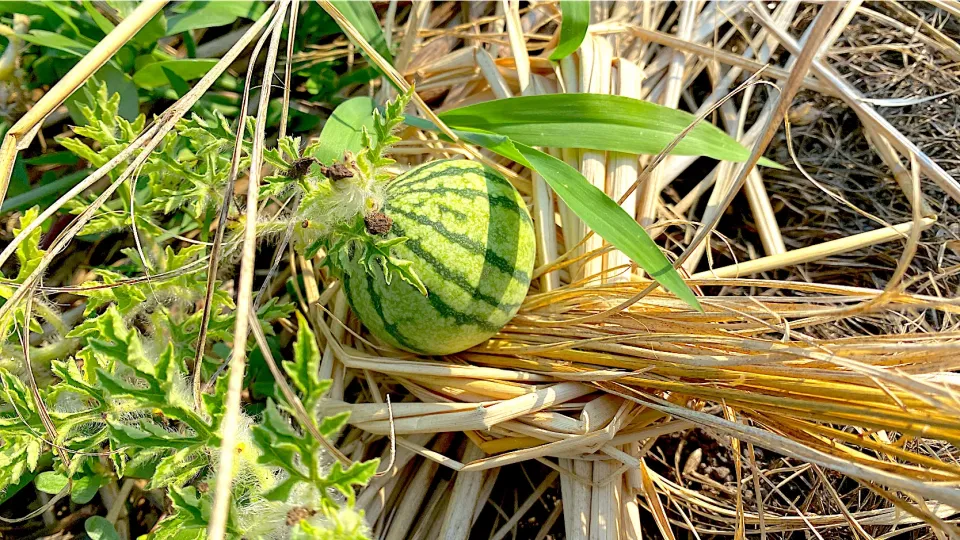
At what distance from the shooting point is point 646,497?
2221 millimetres

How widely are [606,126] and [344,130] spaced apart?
0.88 m

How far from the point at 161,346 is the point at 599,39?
191cm

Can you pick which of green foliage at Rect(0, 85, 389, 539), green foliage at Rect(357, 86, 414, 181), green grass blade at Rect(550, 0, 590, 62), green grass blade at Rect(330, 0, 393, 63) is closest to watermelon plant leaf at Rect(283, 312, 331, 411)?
green foliage at Rect(0, 85, 389, 539)

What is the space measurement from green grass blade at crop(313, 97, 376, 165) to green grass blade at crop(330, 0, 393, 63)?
0.93 feet

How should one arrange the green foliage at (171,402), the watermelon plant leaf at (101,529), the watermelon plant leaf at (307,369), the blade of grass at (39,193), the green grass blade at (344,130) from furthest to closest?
the blade of grass at (39,193) < the green grass blade at (344,130) < the watermelon plant leaf at (101,529) < the green foliage at (171,402) < the watermelon plant leaf at (307,369)

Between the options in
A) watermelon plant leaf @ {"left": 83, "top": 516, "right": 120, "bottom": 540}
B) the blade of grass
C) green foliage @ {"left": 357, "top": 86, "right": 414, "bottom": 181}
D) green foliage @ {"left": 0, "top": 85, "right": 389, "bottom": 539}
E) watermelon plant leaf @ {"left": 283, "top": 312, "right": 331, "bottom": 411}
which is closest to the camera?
watermelon plant leaf @ {"left": 283, "top": 312, "right": 331, "bottom": 411}

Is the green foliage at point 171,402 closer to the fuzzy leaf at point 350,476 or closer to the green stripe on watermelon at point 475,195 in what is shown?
the fuzzy leaf at point 350,476

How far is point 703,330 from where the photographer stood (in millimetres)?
2059

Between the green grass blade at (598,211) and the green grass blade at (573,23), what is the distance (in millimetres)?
476

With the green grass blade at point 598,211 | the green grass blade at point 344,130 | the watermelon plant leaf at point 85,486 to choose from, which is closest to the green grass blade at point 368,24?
the green grass blade at point 344,130

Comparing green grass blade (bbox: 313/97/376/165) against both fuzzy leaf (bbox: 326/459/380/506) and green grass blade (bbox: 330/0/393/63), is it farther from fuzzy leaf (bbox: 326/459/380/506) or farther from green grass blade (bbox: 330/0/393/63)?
fuzzy leaf (bbox: 326/459/380/506)

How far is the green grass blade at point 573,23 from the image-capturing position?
2406 millimetres

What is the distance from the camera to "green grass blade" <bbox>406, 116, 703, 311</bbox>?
1928 millimetres

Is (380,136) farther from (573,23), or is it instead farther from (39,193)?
(39,193)
